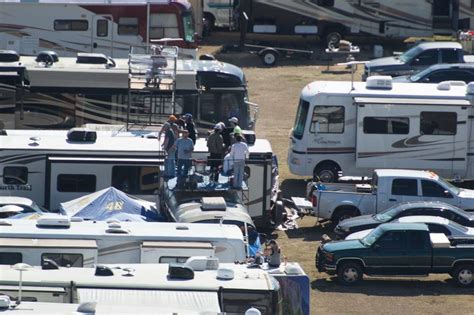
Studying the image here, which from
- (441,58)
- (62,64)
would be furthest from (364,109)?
(441,58)

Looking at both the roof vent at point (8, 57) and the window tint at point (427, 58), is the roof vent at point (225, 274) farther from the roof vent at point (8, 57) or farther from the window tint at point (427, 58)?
the window tint at point (427, 58)

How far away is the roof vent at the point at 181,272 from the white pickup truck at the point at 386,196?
10.0 meters

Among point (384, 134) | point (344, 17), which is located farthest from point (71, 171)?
point (344, 17)

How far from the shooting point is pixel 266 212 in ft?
80.5

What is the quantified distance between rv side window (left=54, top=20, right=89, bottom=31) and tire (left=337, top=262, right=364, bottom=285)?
16747 millimetres

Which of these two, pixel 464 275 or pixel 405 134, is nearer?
pixel 464 275

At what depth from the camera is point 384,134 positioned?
2808cm

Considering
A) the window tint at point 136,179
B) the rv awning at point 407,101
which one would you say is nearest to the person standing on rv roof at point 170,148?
the window tint at point 136,179

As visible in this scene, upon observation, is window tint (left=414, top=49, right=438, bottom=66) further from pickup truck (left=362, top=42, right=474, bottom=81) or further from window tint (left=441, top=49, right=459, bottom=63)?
window tint (left=441, top=49, right=459, bottom=63)

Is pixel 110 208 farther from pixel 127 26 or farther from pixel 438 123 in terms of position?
pixel 127 26

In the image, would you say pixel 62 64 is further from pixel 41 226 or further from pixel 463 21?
pixel 463 21

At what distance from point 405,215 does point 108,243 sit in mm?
7203

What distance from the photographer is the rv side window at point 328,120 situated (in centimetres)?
2825

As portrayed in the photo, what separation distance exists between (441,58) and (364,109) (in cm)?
1016
